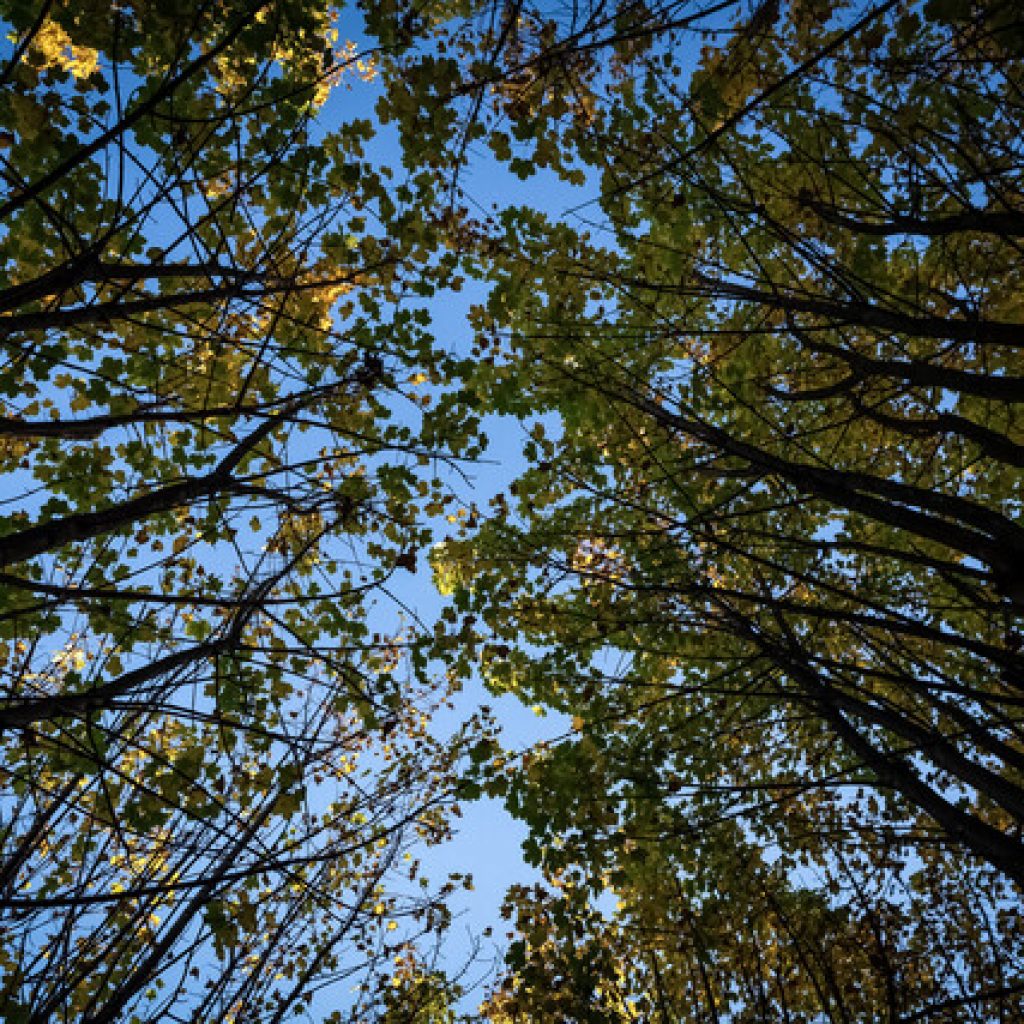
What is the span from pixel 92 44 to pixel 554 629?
475 cm

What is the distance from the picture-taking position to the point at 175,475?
4.82 m

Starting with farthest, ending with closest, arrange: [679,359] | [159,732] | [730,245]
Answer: [679,359]
[730,245]
[159,732]

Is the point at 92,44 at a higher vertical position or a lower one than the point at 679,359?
lower

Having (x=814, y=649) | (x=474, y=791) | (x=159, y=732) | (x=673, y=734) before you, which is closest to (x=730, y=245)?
(x=814, y=649)

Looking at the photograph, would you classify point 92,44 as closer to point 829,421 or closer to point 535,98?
point 535,98

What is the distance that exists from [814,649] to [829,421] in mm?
1946

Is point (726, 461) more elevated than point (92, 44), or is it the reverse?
point (92, 44)

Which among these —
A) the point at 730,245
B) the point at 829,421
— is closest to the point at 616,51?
the point at 730,245

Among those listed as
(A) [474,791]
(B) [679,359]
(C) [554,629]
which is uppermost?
(B) [679,359]

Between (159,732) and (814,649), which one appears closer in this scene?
(159,732)

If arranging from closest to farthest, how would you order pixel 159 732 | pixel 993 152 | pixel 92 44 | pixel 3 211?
1. pixel 3 211
2. pixel 92 44
3. pixel 993 152
4. pixel 159 732

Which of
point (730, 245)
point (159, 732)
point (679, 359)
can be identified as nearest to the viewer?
point (159, 732)

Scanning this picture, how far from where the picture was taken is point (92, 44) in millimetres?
3236

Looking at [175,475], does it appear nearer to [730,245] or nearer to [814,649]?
[730,245]
